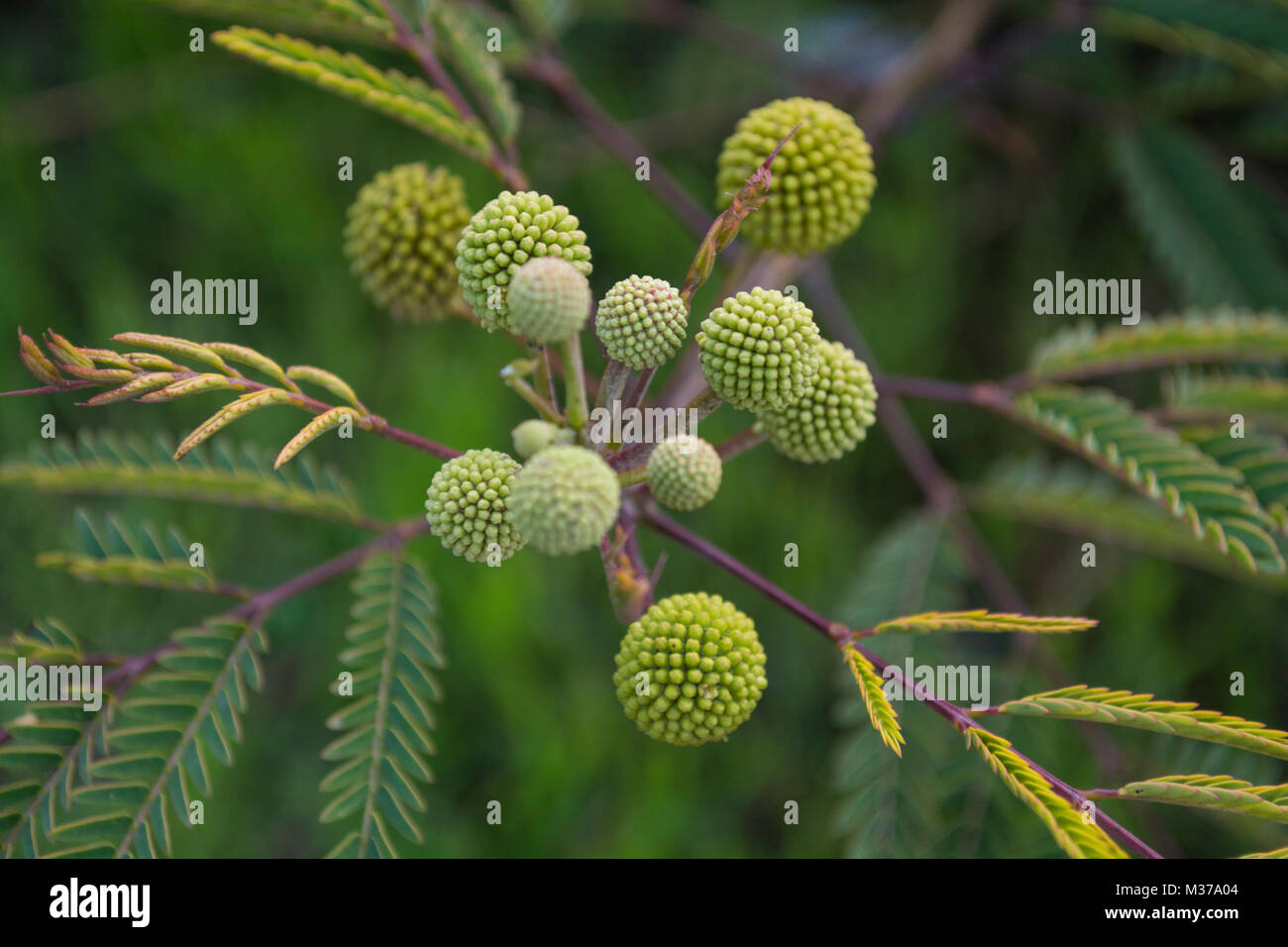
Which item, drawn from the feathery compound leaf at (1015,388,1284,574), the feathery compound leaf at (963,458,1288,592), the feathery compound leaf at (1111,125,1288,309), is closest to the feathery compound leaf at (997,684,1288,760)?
the feathery compound leaf at (1015,388,1284,574)

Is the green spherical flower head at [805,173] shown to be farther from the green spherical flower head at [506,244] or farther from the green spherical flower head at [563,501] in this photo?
the green spherical flower head at [563,501]

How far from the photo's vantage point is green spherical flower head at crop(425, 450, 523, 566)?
5.58ft

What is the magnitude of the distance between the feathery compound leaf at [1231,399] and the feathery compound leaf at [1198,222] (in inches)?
35.3

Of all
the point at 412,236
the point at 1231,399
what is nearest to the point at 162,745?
the point at 412,236

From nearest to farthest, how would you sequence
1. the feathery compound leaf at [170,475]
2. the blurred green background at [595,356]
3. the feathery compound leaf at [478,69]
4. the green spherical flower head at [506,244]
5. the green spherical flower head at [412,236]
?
the green spherical flower head at [506,244], the green spherical flower head at [412,236], the feathery compound leaf at [478,69], the feathery compound leaf at [170,475], the blurred green background at [595,356]

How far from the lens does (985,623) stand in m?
1.79

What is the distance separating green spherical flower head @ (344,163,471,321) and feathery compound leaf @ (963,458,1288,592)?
217cm

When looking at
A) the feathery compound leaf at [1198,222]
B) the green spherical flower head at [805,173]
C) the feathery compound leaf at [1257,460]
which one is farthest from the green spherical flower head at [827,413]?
the feathery compound leaf at [1198,222]

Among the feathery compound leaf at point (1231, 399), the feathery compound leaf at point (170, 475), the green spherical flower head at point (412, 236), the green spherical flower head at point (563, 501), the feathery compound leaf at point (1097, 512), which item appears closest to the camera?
the green spherical flower head at point (563, 501)

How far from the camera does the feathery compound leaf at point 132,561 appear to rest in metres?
2.33

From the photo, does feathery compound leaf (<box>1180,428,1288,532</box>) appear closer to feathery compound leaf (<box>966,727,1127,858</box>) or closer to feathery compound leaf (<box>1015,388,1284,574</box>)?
feathery compound leaf (<box>1015,388,1284,574</box>)

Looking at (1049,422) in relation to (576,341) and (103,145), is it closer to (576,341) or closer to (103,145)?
(576,341)

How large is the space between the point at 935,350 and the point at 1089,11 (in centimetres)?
164

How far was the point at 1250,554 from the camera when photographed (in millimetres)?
2131
